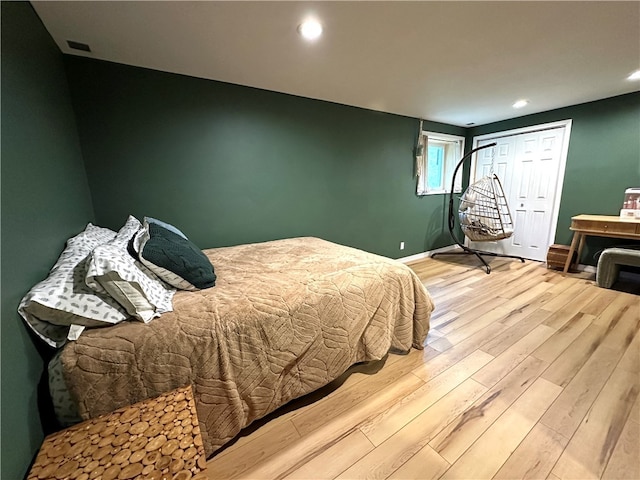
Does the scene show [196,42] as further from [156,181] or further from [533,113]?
[533,113]

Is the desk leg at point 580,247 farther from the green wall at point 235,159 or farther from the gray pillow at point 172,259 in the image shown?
the gray pillow at point 172,259

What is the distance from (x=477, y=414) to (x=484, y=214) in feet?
11.6

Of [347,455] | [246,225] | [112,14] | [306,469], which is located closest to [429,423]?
[347,455]

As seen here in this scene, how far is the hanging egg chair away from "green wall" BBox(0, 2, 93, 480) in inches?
182

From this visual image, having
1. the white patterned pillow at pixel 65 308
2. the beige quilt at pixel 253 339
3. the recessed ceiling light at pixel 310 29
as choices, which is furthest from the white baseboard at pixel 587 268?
the white patterned pillow at pixel 65 308

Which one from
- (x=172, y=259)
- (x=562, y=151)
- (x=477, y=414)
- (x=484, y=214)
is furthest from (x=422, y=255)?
(x=172, y=259)

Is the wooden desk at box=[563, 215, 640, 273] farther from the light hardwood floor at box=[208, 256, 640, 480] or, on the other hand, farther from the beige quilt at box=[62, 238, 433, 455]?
the beige quilt at box=[62, 238, 433, 455]

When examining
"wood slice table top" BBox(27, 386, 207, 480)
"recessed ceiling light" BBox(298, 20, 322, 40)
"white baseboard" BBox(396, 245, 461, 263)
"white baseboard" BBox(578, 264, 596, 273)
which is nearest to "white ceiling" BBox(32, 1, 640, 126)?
"recessed ceiling light" BBox(298, 20, 322, 40)

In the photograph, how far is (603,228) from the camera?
120 inches

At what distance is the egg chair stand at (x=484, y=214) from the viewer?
3.86 metres

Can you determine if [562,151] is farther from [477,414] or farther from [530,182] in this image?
[477,414]

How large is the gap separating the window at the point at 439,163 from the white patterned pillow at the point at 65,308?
4.22m

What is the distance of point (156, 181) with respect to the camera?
2309mm

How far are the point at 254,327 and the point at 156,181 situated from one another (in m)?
1.85
